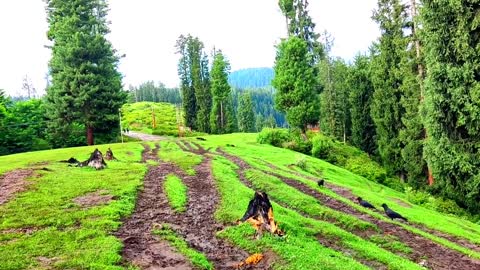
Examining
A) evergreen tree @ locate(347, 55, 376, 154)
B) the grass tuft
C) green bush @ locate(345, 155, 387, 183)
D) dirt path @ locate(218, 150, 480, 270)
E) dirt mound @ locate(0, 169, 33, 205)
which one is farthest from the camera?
evergreen tree @ locate(347, 55, 376, 154)

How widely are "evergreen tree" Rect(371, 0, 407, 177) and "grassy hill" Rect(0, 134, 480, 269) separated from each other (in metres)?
19.7

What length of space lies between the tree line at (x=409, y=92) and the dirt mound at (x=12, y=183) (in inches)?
849

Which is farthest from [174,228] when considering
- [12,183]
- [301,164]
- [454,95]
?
[301,164]

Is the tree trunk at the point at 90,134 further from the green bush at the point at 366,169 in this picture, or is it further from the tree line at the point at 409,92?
the green bush at the point at 366,169

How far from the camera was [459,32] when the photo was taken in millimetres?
22125

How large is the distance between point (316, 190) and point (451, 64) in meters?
10.0

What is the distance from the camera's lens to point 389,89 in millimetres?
41844

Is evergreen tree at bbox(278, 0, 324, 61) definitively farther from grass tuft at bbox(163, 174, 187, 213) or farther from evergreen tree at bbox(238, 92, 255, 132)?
evergreen tree at bbox(238, 92, 255, 132)

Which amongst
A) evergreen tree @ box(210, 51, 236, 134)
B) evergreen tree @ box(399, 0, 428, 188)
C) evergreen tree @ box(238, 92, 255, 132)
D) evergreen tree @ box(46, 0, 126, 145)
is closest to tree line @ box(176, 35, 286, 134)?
evergreen tree @ box(210, 51, 236, 134)

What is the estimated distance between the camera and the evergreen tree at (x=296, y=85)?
45.4 meters

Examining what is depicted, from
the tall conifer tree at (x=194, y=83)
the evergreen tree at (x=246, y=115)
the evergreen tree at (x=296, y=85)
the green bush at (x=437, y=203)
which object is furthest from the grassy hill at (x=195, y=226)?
the evergreen tree at (x=246, y=115)

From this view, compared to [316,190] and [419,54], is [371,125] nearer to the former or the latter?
[419,54]

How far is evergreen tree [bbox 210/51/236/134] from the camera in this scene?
75.4 meters

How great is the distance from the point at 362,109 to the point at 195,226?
148 ft
